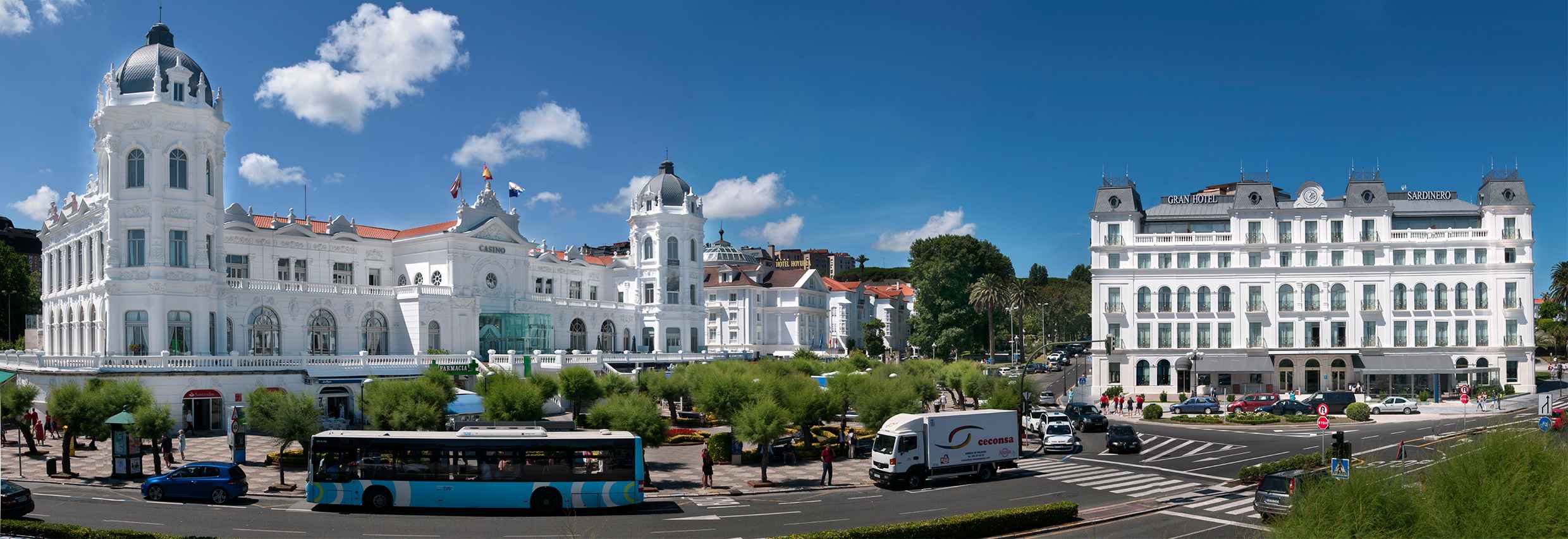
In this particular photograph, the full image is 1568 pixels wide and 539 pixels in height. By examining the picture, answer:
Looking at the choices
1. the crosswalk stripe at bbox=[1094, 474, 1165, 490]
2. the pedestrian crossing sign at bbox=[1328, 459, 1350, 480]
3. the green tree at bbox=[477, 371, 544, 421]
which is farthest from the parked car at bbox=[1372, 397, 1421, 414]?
the green tree at bbox=[477, 371, 544, 421]

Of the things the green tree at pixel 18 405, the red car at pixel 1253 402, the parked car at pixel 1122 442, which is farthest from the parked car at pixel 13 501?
the red car at pixel 1253 402

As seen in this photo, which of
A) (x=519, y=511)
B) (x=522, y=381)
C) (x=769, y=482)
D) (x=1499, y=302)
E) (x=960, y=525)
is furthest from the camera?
(x=1499, y=302)

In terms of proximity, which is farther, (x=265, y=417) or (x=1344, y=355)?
(x=1344, y=355)

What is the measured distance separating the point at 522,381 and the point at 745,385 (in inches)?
405

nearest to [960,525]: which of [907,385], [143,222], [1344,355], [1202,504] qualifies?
[1202,504]

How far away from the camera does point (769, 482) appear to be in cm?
3822

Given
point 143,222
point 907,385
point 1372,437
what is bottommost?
point 1372,437

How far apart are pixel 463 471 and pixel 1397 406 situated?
58.3 meters

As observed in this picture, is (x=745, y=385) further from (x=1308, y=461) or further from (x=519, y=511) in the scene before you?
(x=1308, y=461)

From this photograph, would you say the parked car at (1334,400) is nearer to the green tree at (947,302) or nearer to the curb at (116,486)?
the green tree at (947,302)

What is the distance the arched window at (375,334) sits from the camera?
66.9 m

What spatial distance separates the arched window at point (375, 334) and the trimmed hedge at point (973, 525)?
48711 mm

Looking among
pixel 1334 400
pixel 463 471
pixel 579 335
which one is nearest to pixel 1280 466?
pixel 463 471

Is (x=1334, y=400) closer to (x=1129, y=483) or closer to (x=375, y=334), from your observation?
(x=1129, y=483)
